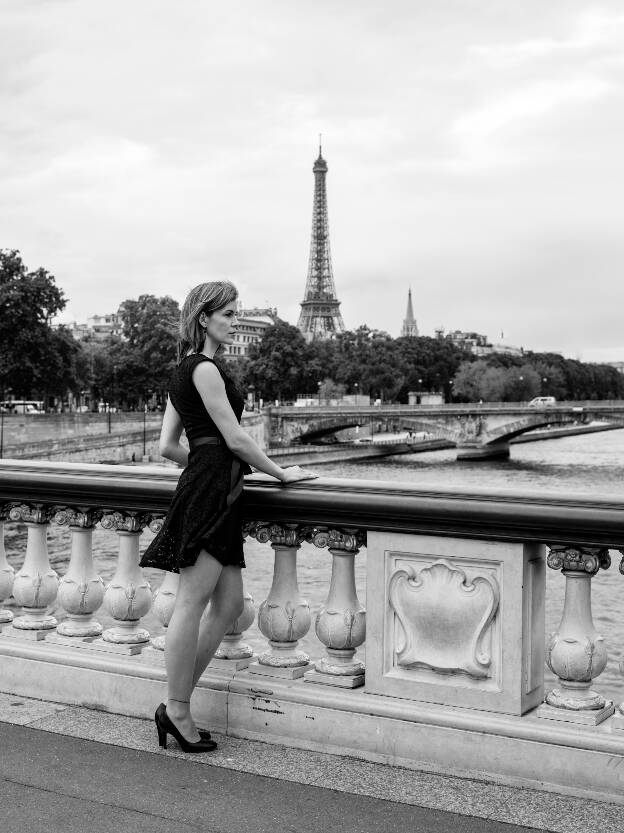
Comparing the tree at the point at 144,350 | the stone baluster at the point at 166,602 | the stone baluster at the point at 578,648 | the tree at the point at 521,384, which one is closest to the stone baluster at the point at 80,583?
the stone baluster at the point at 166,602

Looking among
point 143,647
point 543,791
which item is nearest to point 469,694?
point 543,791

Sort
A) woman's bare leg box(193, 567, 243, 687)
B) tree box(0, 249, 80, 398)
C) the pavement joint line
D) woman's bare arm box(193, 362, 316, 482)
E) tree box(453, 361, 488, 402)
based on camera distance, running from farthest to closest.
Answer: tree box(453, 361, 488, 402)
tree box(0, 249, 80, 398)
woman's bare leg box(193, 567, 243, 687)
woman's bare arm box(193, 362, 316, 482)
the pavement joint line

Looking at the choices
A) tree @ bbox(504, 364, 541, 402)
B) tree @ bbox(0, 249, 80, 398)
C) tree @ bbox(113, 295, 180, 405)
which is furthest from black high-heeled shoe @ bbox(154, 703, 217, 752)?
tree @ bbox(504, 364, 541, 402)

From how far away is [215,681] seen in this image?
4.05 m

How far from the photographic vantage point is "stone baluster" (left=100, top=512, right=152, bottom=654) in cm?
435

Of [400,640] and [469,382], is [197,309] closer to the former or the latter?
[400,640]

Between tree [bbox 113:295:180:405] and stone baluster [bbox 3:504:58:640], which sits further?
tree [bbox 113:295:180:405]

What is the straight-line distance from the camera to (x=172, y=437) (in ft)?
13.2

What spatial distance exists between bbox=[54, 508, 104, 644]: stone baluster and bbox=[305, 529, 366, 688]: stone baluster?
101 centimetres

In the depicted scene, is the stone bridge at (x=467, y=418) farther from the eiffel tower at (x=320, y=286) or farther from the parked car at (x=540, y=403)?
the eiffel tower at (x=320, y=286)

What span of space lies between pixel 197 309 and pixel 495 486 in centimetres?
123

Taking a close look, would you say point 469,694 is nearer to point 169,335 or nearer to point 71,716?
point 71,716

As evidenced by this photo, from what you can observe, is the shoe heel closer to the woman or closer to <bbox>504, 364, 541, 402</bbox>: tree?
the woman

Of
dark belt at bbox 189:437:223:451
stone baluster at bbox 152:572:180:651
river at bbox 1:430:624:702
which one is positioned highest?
dark belt at bbox 189:437:223:451
